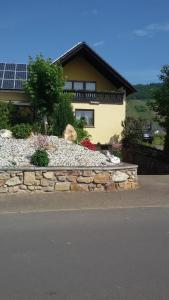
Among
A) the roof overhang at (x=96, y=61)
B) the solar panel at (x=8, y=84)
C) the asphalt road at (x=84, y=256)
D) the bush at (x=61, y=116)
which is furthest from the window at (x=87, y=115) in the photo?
the asphalt road at (x=84, y=256)

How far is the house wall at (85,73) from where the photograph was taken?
107 ft

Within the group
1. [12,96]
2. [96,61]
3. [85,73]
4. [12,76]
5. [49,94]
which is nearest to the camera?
[49,94]

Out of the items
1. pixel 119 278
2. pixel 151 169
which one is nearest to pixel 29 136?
pixel 151 169

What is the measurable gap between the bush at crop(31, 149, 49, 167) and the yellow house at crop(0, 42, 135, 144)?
1318 cm

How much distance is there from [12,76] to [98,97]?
5130mm

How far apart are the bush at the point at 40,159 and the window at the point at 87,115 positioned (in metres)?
15.5

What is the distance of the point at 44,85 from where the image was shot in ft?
73.2

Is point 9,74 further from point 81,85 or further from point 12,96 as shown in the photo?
point 81,85

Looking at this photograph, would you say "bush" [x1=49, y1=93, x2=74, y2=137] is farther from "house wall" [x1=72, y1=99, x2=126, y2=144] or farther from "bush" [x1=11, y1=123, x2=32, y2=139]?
"house wall" [x1=72, y1=99, x2=126, y2=144]

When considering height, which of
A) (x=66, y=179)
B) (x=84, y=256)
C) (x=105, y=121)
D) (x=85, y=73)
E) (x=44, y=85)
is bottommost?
(x=84, y=256)

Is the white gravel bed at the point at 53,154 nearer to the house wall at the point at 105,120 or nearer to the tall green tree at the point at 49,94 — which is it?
the tall green tree at the point at 49,94

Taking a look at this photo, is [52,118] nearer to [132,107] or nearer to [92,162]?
[92,162]

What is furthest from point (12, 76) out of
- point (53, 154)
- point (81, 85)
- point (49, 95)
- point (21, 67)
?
point (53, 154)

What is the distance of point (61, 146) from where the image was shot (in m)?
16.3
